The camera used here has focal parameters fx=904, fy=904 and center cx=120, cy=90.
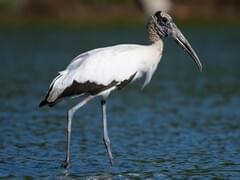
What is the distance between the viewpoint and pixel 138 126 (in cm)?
1302

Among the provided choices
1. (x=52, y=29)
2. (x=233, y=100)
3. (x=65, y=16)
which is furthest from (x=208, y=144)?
(x=65, y=16)

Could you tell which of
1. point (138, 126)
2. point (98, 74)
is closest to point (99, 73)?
point (98, 74)

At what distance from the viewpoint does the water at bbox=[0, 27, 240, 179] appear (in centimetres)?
970

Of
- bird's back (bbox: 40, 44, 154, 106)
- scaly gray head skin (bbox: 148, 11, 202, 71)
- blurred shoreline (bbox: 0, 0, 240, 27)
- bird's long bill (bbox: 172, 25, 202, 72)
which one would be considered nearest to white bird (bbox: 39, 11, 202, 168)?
bird's back (bbox: 40, 44, 154, 106)

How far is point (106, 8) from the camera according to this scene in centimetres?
3938

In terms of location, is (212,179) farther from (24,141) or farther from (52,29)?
(52,29)

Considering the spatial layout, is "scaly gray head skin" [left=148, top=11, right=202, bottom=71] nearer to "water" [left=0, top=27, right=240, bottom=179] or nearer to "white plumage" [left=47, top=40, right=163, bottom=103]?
"white plumage" [left=47, top=40, right=163, bottom=103]

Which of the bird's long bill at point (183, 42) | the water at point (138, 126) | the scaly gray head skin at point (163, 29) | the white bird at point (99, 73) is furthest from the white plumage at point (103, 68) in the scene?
the water at point (138, 126)

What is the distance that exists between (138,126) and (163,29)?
295cm

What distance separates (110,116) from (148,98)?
7.85 feet

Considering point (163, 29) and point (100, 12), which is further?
point (100, 12)

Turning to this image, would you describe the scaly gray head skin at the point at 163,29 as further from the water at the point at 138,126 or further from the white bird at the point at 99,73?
the water at the point at 138,126

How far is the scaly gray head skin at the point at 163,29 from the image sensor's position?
10.3 metres

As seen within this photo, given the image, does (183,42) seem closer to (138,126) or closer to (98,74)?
(98,74)
